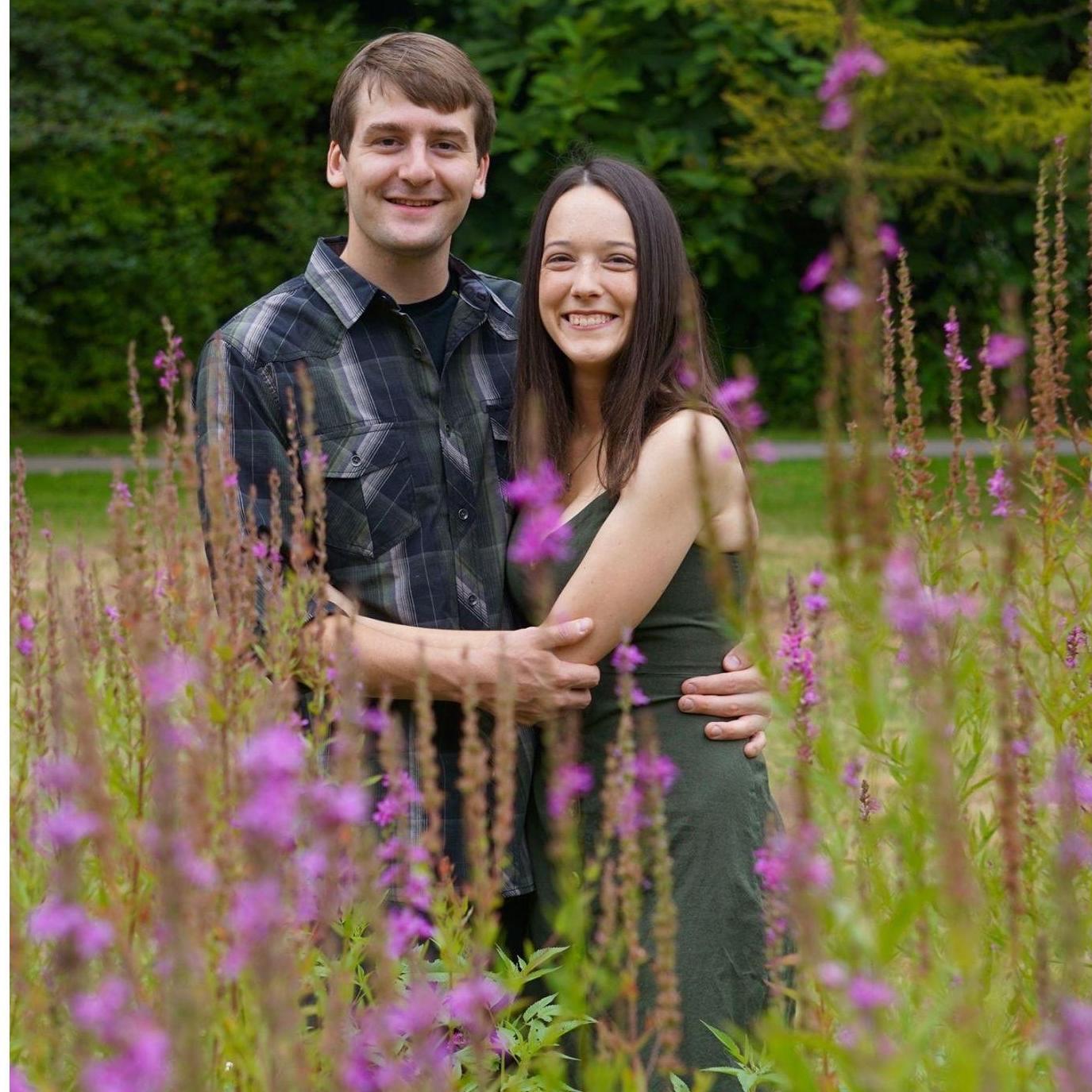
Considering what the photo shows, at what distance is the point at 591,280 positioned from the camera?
10.8 ft

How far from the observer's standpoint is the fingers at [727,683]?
10.5 ft

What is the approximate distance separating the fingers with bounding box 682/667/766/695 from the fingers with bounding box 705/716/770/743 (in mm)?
64

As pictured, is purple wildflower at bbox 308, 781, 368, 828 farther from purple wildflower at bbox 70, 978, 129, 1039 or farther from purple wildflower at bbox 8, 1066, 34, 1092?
purple wildflower at bbox 8, 1066, 34, 1092

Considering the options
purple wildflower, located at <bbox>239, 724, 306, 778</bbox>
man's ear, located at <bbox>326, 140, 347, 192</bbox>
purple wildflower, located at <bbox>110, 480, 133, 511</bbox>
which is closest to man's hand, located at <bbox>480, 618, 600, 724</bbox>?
purple wildflower, located at <bbox>110, 480, 133, 511</bbox>

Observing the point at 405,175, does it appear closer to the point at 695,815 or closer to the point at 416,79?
the point at 416,79

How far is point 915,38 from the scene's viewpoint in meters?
16.1

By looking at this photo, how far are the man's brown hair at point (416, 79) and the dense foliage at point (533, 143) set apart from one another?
11123 mm

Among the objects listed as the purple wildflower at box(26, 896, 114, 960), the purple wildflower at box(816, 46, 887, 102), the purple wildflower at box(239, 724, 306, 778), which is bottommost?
the purple wildflower at box(26, 896, 114, 960)

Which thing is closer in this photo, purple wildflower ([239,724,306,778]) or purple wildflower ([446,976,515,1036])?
purple wildflower ([239,724,306,778])

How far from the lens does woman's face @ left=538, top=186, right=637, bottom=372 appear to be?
3.31 m

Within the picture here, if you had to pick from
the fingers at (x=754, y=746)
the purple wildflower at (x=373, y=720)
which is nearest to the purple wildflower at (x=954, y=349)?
the fingers at (x=754, y=746)

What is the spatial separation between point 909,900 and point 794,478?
16.0 m

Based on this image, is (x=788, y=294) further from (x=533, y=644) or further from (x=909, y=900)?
(x=909, y=900)

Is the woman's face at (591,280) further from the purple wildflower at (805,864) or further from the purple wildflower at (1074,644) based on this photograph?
the purple wildflower at (805,864)
